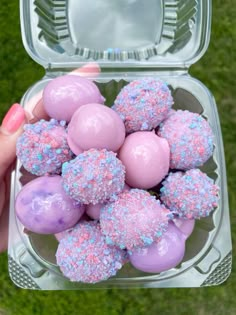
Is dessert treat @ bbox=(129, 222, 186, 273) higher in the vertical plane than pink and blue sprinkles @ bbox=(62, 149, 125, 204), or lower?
lower

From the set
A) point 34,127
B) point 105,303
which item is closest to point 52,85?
point 34,127

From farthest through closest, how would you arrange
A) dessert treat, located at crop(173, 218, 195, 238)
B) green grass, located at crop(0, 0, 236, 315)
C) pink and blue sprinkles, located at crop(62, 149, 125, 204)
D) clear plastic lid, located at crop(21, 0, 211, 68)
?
green grass, located at crop(0, 0, 236, 315) → clear plastic lid, located at crop(21, 0, 211, 68) → dessert treat, located at crop(173, 218, 195, 238) → pink and blue sprinkles, located at crop(62, 149, 125, 204)

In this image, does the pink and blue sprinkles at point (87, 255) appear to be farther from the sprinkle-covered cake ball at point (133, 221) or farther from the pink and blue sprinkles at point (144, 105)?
the pink and blue sprinkles at point (144, 105)

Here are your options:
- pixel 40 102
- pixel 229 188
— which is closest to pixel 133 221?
pixel 40 102

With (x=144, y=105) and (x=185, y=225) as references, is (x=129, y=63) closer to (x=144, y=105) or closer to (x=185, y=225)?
(x=144, y=105)

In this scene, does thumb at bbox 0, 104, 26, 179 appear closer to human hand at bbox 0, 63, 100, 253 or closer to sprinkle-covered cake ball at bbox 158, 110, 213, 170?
human hand at bbox 0, 63, 100, 253

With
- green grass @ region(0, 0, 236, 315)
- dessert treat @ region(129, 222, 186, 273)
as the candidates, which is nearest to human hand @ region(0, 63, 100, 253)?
dessert treat @ region(129, 222, 186, 273)

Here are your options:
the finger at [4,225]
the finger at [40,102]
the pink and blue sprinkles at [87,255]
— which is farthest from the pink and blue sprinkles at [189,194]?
the finger at [4,225]

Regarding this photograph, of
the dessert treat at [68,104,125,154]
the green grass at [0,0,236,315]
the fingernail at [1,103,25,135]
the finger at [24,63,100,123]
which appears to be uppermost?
the dessert treat at [68,104,125,154]
